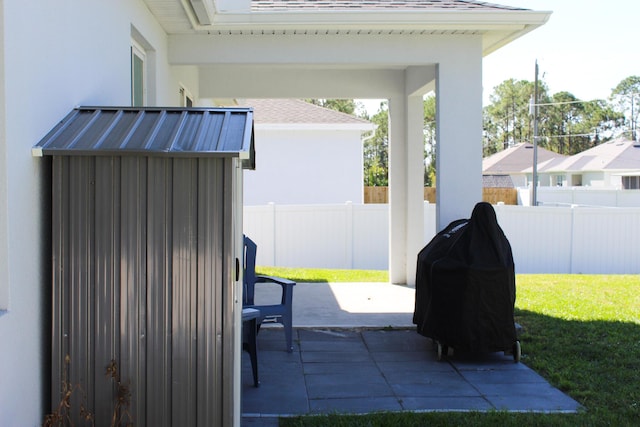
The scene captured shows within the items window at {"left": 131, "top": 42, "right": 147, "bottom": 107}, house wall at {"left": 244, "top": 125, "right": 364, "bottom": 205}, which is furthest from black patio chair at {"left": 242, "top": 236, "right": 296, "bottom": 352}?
house wall at {"left": 244, "top": 125, "right": 364, "bottom": 205}

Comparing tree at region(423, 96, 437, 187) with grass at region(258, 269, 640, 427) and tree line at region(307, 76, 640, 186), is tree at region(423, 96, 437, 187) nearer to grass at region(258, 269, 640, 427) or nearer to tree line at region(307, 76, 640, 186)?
tree line at region(307, 76, 640, 186)

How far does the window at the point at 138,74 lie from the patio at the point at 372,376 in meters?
2.92

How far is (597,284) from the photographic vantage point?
1234cm

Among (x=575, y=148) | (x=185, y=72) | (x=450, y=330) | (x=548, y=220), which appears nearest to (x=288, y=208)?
(x=548, y=220)

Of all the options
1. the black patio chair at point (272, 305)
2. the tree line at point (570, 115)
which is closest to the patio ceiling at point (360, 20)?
the black patio chair at point (272, 305)

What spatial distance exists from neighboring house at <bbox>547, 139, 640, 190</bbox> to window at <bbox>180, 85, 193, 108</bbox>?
31.2 m

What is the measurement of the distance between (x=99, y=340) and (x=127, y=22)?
11.0 ft

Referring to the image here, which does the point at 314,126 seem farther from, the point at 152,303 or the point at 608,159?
the point at 608,159

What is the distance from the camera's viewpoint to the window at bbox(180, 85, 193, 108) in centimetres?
959

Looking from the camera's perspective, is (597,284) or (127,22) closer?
(127,22)

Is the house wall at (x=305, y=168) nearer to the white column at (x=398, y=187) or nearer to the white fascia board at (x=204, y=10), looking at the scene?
the white column at (x=398, y=187)

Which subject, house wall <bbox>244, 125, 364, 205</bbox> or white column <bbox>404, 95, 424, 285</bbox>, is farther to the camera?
house wall <bbox>244, 125, 364, 205</bbox>

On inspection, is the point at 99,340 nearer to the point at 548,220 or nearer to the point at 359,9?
the point at 359,9

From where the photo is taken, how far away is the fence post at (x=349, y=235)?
17.1m
